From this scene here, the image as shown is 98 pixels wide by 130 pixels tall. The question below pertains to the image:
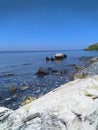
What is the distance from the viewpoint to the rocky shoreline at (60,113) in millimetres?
8367

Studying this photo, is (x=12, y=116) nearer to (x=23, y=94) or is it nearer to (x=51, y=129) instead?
(x=51, y=129)

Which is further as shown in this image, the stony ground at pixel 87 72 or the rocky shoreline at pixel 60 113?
the stony ground at pixel 87 72

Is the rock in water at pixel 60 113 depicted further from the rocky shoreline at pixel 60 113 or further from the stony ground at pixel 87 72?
the stony ground at pixel 87 72

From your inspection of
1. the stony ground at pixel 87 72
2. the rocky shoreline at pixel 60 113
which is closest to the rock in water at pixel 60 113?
the rocky shoreline at pixel 60 113

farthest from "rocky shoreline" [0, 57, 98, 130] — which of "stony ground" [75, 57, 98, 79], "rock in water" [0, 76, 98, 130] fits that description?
"stony ground" [75, 57, 98, 79]

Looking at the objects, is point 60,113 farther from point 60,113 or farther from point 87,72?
point 87,72

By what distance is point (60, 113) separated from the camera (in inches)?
336

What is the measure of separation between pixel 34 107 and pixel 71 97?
1595 mm

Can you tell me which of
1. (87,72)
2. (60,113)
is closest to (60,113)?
(60,113)

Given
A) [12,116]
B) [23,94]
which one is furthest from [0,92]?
[12,116]

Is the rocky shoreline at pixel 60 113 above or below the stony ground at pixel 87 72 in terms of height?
above

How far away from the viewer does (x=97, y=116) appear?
865 centimetres

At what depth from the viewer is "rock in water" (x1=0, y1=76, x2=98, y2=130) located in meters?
8.37

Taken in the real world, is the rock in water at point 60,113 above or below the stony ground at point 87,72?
above
